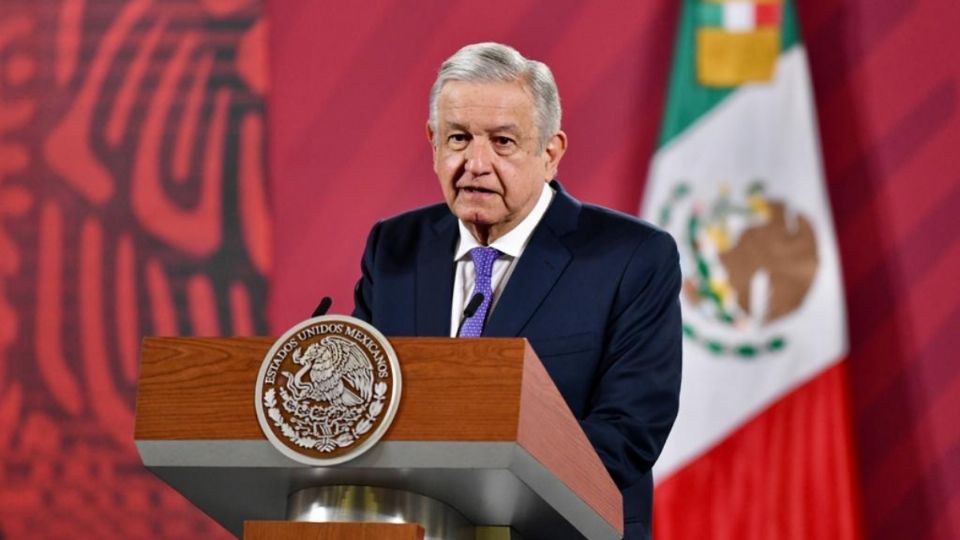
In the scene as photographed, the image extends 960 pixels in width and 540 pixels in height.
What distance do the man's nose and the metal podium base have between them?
2.23 feet

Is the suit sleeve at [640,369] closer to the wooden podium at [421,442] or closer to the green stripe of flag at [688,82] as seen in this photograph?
the wooden podium at [421,442]

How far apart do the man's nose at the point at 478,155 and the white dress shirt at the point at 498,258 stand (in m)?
0.15

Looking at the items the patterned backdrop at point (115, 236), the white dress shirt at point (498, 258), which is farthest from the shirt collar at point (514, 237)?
the patterned backdrop at point (115, 236)

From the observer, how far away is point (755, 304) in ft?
12.8

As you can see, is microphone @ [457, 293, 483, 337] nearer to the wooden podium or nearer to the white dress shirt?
the white dress shirt

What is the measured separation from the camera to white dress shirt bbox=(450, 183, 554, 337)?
234 centimetres

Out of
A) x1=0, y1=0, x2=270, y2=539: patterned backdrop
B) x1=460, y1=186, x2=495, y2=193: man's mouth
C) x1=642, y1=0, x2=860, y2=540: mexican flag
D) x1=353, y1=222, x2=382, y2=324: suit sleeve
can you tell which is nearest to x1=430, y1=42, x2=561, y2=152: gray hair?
x1=460, y1=186, x2=495, y2=193: man's mouth

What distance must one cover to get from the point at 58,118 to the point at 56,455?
98 cm

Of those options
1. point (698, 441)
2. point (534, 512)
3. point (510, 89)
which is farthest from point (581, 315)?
point (698, 441)

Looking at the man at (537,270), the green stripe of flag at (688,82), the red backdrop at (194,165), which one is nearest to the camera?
the man at (537,270)

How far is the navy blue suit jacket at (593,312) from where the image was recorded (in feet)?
7.07

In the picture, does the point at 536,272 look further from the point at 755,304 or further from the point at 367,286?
the point at 755,304

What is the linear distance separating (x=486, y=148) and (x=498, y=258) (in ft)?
Answer: 0.64

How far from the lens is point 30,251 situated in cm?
435
